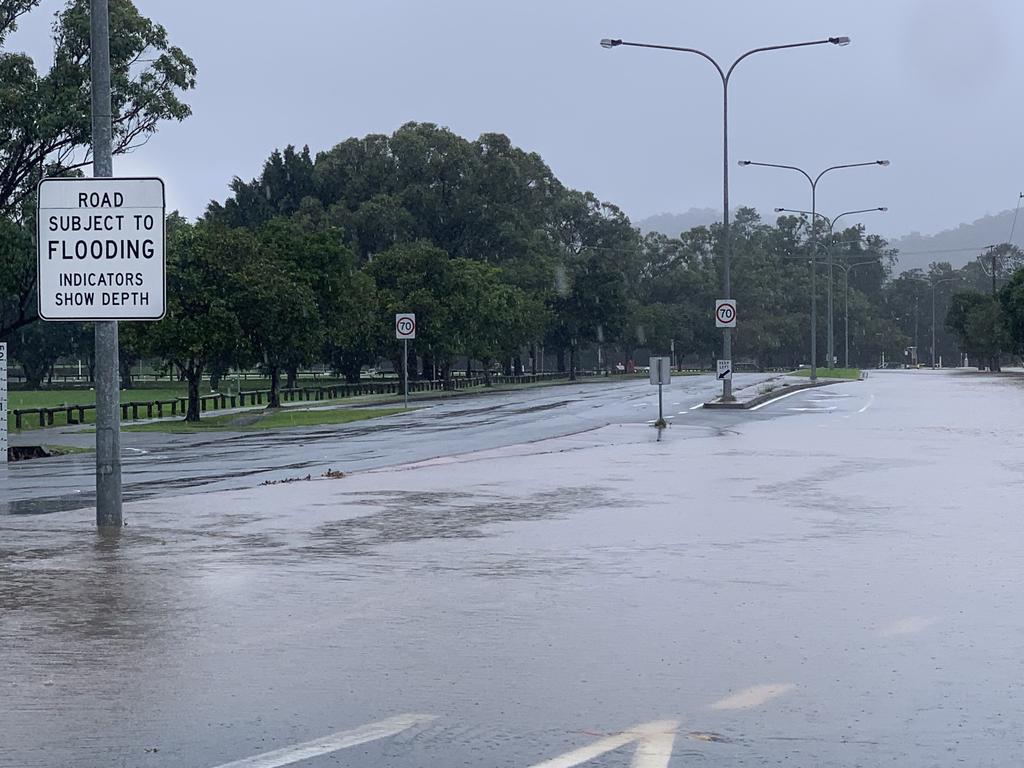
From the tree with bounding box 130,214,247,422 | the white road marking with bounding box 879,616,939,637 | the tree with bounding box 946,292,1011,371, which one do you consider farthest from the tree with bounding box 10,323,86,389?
the white road marking with bounding box 879,616,939,637

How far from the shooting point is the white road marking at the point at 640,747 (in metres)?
6.83

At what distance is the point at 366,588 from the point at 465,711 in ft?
13.6

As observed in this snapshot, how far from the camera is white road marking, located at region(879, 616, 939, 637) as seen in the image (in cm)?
1002

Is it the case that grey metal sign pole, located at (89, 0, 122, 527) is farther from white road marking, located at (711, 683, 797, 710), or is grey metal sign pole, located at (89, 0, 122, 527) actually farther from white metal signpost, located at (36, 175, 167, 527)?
white road marking, located at (711, 683, 797, 710)

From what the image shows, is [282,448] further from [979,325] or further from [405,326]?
[979,325]

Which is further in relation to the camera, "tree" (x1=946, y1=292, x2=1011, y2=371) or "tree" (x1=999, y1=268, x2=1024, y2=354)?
"tree" (x1=946, y1=292, x2=1011, y2=371)

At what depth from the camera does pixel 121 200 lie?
1530 cm

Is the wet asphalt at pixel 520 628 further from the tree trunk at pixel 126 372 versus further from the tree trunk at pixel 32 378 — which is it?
the tree trunk at pixel 32 378

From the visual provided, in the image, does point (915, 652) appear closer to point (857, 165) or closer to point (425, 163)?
point (857, 165)

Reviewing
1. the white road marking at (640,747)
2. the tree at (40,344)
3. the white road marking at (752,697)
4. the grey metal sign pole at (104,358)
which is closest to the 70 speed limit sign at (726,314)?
the grey metal sign pole at (104,358)

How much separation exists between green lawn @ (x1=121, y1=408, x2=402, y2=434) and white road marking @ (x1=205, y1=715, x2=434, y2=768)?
33152 millimetres

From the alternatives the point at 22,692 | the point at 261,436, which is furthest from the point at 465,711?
the point at 261,436

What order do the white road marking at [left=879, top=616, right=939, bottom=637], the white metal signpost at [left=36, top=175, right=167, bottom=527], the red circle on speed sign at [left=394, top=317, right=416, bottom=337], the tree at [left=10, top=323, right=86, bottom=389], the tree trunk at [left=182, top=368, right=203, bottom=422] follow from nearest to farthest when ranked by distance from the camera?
the white road marking at [left=879, top=616, right=939, bottom=637] < the white metal signpost at [left=36, top=175, right=167, bottom=527] < the tree trunk at [left=182, top=368, right=203, bottom=422] < the red circle on speed sign at [left=394, top=317, right=416, bottom=337] < the tree at [left=10, top=323, right=86, bottom=389]

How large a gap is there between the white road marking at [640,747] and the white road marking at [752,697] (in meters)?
0.46
